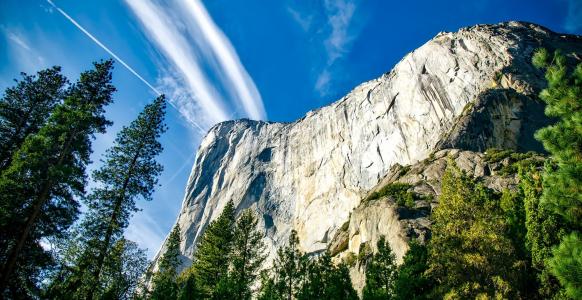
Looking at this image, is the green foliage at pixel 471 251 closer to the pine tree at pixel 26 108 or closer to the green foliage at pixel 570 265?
the green foliage at pixel 570 265

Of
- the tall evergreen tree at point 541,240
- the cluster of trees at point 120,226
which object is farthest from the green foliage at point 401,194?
the tall evergreen tree at point 541,240

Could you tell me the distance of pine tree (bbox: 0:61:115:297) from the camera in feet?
72.2

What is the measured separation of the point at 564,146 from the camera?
415 inches

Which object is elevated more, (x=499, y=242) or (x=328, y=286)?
(x=328, y=286)

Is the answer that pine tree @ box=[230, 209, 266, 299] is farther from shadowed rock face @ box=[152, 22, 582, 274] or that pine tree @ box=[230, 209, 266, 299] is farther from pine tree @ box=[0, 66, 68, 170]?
shadowed rock face @ box=[152, 22, 582, 274]

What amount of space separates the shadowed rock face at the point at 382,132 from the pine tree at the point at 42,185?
5480cm

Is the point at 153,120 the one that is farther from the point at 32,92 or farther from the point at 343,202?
the point at 343,202

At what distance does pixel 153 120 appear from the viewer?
31.5m

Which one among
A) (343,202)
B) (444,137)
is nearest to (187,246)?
(343,202)

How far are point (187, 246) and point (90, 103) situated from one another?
3342 inches

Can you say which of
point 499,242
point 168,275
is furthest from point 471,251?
point 168,275

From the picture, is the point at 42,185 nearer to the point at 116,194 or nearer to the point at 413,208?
the point at 116,194

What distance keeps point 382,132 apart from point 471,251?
6706 cm

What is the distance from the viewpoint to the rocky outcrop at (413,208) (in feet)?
124
